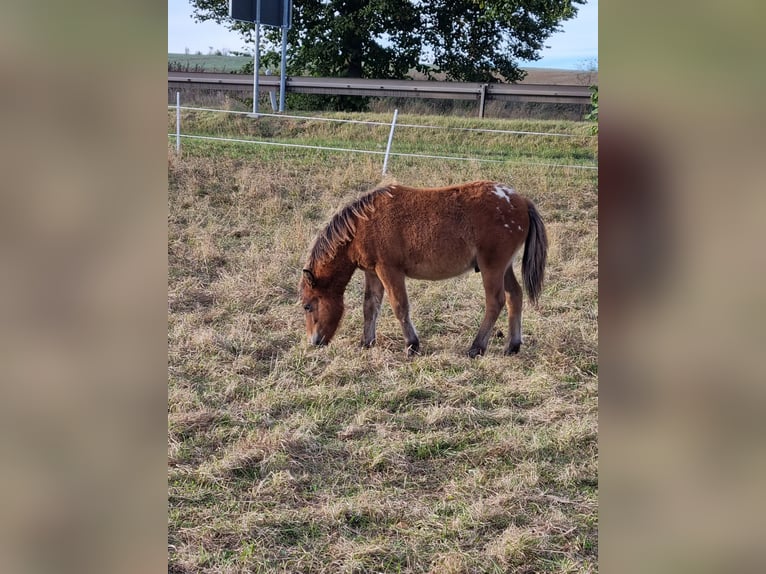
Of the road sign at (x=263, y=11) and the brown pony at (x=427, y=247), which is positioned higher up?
the road sign at (x=263, y=11)

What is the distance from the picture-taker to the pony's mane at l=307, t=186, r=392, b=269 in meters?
4.84

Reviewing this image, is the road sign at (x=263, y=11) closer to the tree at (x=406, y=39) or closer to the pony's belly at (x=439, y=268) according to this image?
the tree at (x=406, y=39)

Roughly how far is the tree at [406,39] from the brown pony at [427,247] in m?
11.2

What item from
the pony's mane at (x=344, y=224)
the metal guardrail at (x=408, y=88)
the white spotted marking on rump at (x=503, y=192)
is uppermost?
the metal guardrail at (x=408, y=88)

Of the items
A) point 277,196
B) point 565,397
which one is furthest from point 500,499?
point 277,196

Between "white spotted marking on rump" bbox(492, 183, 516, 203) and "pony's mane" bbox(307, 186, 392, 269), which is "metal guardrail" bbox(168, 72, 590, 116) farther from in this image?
"pony's mane" bbox(307, 186, 392, 269)

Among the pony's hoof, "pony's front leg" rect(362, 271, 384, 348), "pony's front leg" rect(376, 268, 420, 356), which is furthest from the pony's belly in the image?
the pony's hoof

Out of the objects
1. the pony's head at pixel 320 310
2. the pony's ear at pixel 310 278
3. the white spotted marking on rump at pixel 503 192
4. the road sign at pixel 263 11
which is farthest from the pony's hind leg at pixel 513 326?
the road sign at pixel 263 11

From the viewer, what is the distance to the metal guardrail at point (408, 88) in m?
11.5

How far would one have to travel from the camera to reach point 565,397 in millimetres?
4141

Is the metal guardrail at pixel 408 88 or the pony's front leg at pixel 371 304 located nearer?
the pony's front leg at pixel 371 304

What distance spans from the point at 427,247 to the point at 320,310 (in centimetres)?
93

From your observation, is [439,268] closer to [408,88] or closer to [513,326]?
[513,326]

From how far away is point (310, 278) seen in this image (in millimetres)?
4867
